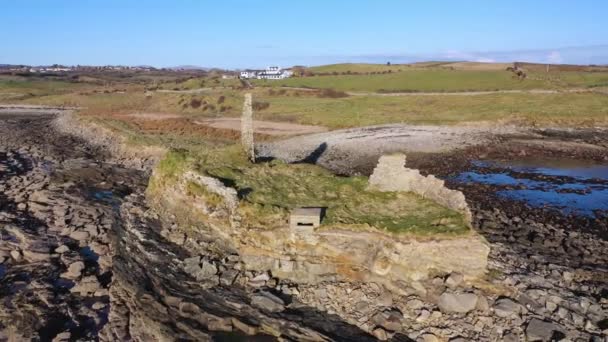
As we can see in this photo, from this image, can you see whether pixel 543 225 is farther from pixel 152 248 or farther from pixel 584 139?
pixel 584 139

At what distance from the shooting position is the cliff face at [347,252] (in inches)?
524

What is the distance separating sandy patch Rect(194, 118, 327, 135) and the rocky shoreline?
91.4 feet

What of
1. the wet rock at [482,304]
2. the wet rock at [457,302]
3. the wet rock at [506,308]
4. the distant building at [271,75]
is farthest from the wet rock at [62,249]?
the distant building at [271,75]

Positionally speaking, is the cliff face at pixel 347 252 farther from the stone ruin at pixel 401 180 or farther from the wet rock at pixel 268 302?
the stone ruin at pixel 401 180

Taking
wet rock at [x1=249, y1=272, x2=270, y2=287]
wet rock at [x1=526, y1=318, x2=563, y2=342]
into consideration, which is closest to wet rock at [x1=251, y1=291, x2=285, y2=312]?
wet rock at [x1=249, y1=272, x2=270, y2=287]

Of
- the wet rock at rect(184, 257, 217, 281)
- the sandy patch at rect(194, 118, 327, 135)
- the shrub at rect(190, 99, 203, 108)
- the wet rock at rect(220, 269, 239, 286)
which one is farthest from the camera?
the shrub at rect(190, 99, 203, 108)

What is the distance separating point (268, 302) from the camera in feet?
43.0

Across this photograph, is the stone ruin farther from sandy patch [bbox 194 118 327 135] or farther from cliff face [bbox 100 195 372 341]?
sandy patch [bbox 194 118 327 135]

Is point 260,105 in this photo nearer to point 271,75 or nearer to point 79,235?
point 79,235

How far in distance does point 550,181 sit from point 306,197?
18763mm

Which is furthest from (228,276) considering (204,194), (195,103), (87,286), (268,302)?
(195,103)

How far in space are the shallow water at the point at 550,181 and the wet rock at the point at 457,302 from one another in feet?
43.8

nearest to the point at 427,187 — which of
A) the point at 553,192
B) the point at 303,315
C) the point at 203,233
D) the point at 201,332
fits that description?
the point at 303,315

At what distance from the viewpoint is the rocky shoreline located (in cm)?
1190
